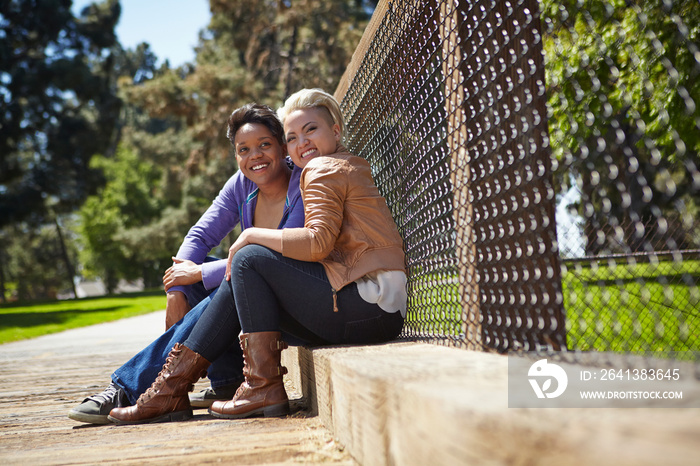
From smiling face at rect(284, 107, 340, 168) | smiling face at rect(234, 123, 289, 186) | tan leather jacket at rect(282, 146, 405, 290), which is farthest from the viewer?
smiling face at rect(234, 123, 289, 186)

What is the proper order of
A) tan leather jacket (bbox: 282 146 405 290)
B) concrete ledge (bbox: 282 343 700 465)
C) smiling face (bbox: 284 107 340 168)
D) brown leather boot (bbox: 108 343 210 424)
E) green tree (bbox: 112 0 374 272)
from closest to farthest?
1. concrete ledge (bbox: 282 343 700 465)
2. tan leather jacket (bbox: 282 146 405 290)
3. brown leather boot (bbox: 108 343 210 424)
4. smiling face (bbox: 284 107 340 168)
5. green tree (bbox: 112 0 374 272)

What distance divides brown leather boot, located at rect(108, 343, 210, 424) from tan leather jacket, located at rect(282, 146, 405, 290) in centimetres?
68

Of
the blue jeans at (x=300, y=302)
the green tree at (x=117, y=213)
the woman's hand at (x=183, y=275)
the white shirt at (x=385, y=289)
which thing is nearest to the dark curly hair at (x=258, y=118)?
the woman's hand at (x=183, y=275)

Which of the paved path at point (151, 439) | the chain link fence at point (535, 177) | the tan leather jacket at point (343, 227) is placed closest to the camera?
the chain link fence at point (535, 177)

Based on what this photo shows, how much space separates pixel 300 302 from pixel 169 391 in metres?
0.73

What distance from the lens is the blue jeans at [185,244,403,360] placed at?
2.46 metres

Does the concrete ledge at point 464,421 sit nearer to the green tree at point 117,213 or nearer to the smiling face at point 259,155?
the smiling face at point 259,155

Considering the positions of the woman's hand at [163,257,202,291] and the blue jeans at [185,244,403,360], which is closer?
the blue jeans at [185,244,403,360]

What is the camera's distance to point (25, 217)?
24.0 m

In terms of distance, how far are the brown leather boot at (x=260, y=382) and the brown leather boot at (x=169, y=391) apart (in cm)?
22

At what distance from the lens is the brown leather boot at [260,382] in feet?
8.18

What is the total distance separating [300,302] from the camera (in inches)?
98.0

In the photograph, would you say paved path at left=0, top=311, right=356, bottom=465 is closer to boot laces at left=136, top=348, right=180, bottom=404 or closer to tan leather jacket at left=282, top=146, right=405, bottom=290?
boot laces at left=136, top=348, right=180, bottom=404

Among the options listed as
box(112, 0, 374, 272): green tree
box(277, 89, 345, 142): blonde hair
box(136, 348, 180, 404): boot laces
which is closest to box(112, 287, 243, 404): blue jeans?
box(136, 348, 180, 404): boot laces
